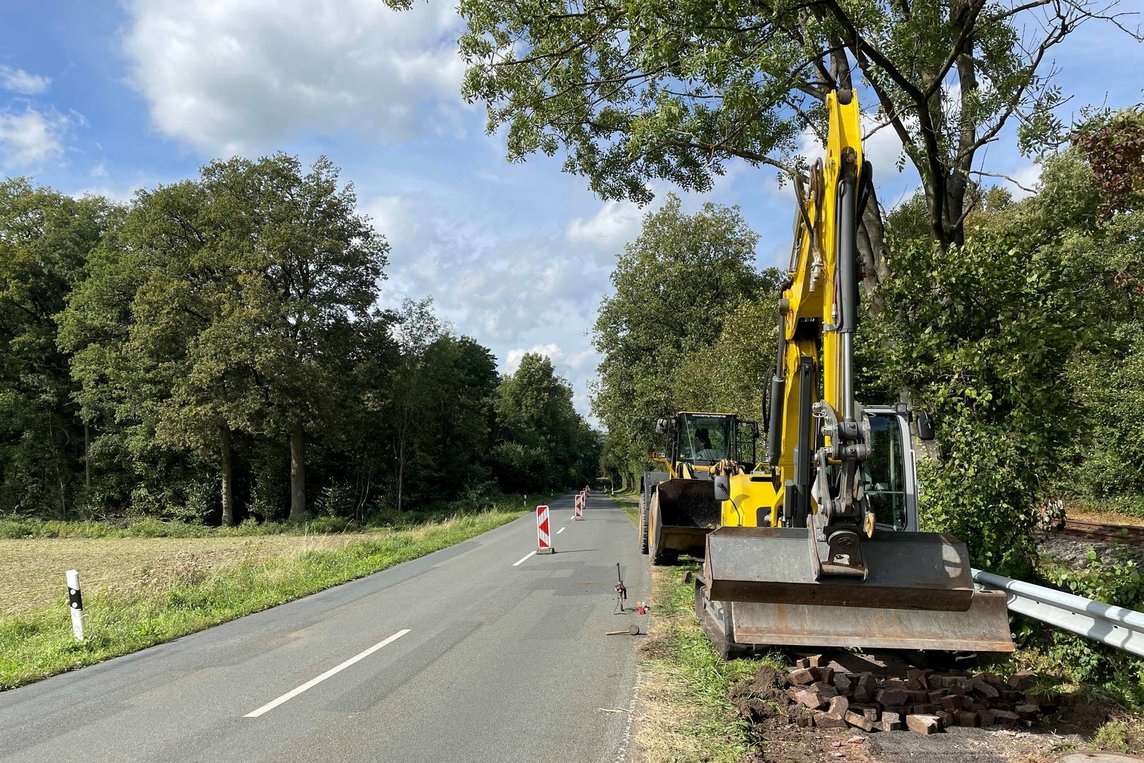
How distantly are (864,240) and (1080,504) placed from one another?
58.4 ft

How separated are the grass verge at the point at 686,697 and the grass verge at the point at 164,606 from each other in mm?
6661

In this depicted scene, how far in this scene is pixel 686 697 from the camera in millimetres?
5914

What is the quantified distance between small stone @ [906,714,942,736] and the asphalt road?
6.65 feet

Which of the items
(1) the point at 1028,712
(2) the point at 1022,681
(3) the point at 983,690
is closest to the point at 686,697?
(3) the point at 983,690

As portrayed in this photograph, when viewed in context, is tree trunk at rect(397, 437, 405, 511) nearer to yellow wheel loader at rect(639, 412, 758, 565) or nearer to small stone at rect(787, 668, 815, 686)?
yellow wheel loader at rect(639, 412, 758, 565)

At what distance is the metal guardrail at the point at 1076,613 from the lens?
15.1 feet

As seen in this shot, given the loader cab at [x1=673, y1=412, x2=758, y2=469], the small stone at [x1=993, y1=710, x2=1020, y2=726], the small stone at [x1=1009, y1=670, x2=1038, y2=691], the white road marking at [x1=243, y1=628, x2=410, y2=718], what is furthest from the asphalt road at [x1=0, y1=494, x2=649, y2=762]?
the loader cab at [x1=673, y1=412, x2=758, y2=469]

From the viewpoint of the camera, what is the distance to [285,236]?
3469cm

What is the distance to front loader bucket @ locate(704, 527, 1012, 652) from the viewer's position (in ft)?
17.6

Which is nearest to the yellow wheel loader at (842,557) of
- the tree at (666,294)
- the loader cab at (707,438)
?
the loader cab at (707,438)

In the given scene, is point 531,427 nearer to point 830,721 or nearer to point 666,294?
point 666,294

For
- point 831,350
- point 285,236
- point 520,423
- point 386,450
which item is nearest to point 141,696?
point 831,350

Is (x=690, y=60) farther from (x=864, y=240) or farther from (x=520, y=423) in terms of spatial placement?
(x=520, y=423)

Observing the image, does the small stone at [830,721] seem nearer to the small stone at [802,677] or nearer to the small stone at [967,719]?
the small stone at [802,677]
